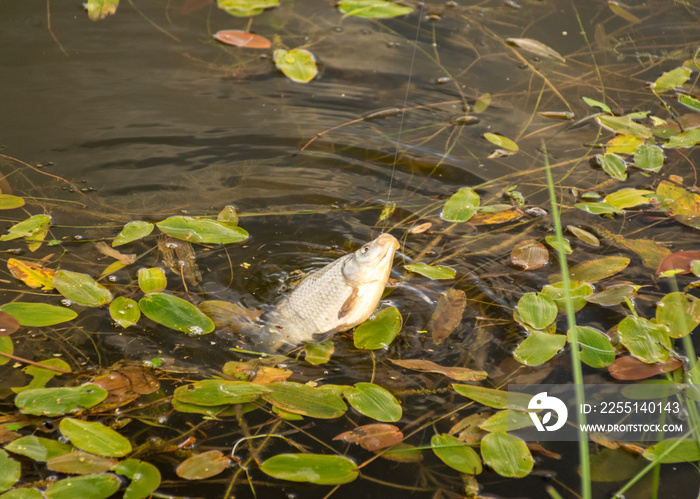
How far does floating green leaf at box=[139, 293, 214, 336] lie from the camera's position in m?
2.40

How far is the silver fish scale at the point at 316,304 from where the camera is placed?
2328mm

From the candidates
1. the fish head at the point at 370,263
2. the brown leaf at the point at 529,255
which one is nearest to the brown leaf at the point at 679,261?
the brown leaf at the point at 529,255

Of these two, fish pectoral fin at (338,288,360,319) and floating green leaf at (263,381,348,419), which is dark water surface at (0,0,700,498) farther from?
fish pectoral fin at (338,288,360,319)

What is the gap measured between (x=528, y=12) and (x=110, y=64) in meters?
3.12

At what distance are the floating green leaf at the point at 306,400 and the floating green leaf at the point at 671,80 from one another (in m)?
3.24

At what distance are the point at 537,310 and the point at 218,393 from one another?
1.39 metres

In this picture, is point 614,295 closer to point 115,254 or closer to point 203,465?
point 203,465

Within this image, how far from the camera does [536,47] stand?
4117 millimetres

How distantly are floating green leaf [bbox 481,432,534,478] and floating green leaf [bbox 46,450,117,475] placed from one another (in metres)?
1.29

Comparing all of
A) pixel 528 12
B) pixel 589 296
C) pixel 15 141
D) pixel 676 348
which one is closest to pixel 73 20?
pixel 15 141

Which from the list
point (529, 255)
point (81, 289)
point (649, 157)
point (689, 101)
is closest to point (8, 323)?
point (81, 289)

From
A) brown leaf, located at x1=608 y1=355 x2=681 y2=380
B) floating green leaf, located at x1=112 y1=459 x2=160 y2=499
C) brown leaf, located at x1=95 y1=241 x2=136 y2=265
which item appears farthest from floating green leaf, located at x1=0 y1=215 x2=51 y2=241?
brown leaf, located at x1=608 y1=355 x2=681 y2=380

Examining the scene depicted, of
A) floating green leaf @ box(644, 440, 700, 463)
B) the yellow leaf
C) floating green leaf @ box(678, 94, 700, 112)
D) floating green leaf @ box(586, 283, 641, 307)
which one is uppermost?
floating green leaf @ box(678, 94, 700, 112)

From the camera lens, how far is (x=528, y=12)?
441 centimetres
